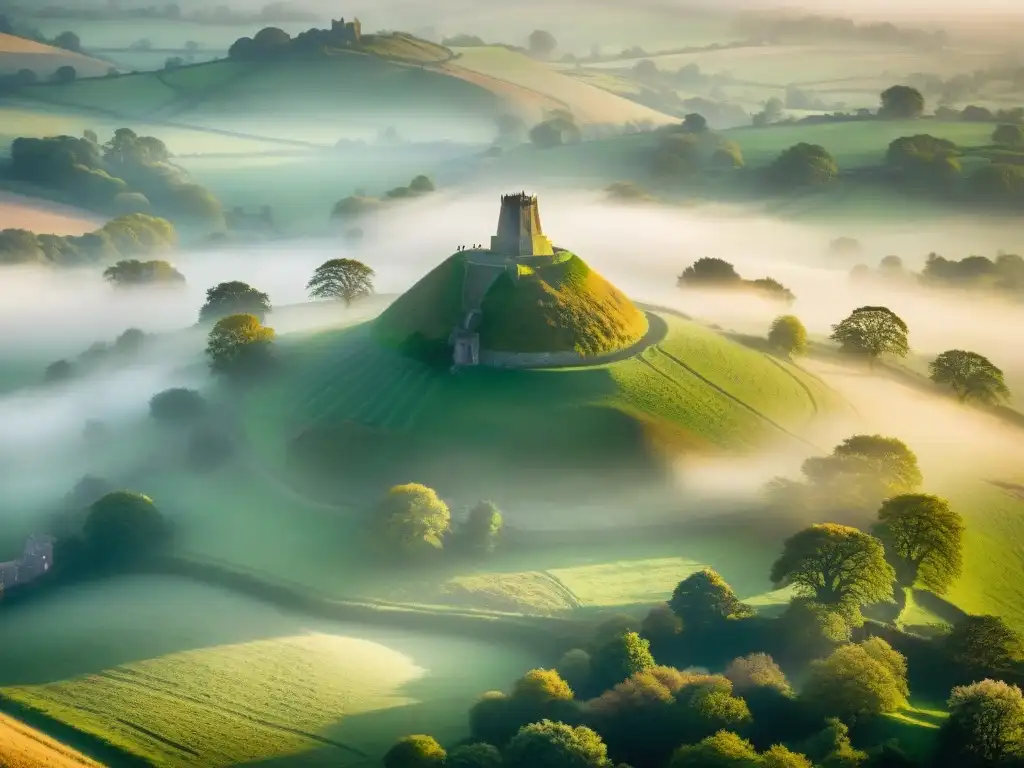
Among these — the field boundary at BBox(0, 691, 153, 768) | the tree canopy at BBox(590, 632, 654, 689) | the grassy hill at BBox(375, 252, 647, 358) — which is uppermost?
the grassy hill at BBox(375, 252, 647, 358)

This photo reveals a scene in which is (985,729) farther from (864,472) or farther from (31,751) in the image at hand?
(31,751)

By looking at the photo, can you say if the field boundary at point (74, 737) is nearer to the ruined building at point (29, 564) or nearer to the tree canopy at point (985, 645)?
the ruined building at point (29, 564)

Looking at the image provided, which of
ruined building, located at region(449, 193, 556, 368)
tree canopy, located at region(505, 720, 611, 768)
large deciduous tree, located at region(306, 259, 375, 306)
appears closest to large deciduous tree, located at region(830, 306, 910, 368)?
ruined building, located at region(449, 193, 556, 368)

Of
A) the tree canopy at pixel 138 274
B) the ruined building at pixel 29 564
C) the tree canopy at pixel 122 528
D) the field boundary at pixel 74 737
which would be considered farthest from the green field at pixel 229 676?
the tree canopy at pixel 138 274

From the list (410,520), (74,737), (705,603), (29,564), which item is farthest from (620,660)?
(29,564)

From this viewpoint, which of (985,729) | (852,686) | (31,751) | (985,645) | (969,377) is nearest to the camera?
(985,729)

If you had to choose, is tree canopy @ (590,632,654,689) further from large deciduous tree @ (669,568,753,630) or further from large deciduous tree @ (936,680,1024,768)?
large deciduous tree @ (936,680,1024,768)

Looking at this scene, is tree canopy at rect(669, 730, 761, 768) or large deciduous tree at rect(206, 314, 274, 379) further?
large deciduous tree at rect(206, 314, 274, 379)
